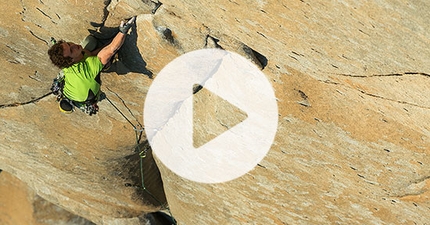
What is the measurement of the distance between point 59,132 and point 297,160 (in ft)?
11.7

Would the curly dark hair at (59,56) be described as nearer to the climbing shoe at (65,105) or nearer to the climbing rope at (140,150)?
the climbing shoe at (65,105)

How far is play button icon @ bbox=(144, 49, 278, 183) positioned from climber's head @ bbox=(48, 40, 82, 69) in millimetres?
1110

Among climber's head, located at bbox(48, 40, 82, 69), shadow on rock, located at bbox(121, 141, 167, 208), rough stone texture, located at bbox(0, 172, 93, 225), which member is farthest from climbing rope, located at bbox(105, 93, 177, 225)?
rough stone texture, located at bbox(0, 172, 93, 225)

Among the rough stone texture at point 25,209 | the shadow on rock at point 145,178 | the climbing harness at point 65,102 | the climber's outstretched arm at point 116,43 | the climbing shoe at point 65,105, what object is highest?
the climber's outstretched arm at point 116,43

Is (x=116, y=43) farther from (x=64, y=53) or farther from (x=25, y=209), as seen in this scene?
(x=25, y=209)

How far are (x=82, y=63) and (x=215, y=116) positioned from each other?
1.81 m

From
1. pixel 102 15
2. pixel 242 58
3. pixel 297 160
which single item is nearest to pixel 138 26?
pixel 102 15

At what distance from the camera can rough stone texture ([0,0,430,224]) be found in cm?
404

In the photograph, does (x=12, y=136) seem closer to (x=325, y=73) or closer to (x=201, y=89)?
(x=201, y=89)

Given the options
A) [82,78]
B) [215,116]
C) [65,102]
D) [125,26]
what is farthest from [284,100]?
[65,102]

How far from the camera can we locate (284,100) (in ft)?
17.6

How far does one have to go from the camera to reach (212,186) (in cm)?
715

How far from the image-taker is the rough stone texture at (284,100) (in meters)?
4.04

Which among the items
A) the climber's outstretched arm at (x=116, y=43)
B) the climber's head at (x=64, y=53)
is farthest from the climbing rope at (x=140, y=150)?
the climber's head at (x=64, y=53)
